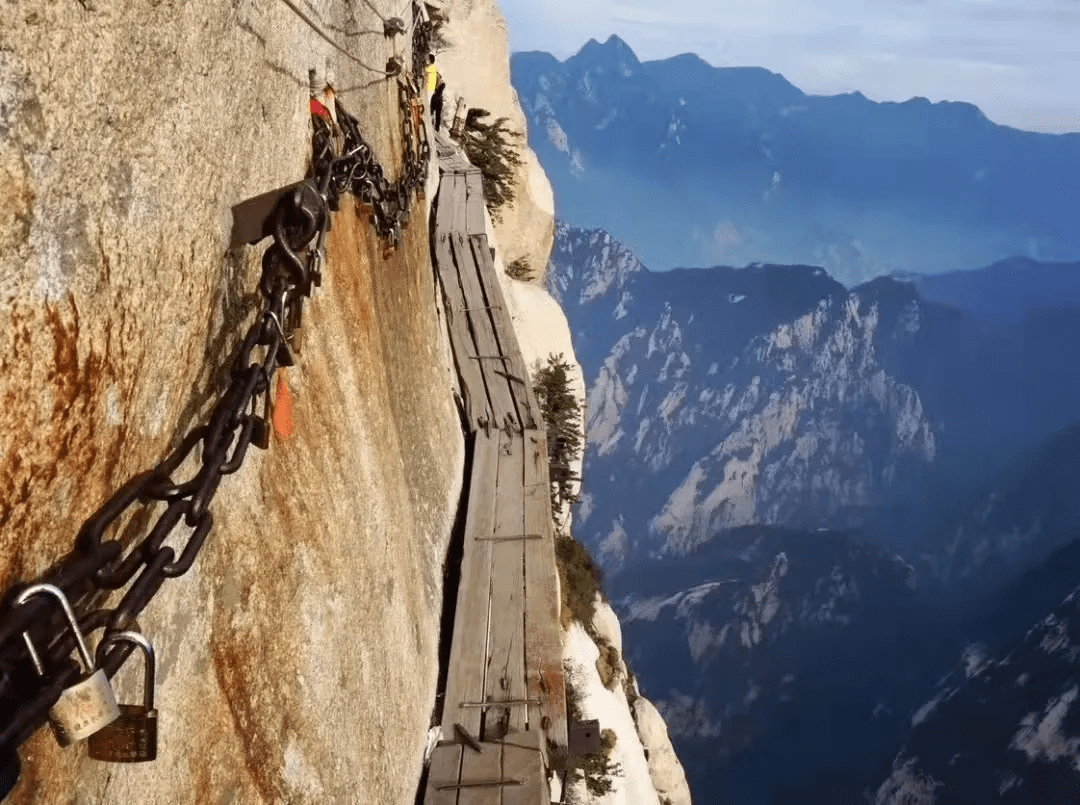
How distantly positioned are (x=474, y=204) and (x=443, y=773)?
1021 centimetres

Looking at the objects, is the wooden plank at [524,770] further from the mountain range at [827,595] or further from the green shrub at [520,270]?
the mountain range at [827,595]

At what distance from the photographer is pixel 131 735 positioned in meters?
2.16

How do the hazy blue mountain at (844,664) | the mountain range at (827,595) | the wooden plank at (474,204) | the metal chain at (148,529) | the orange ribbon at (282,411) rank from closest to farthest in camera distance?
1. the metal chain at (148,529)
2. the orange ribbon at (282,411)
3. the wooden plank at (474,204)
4. the hazy blue mountain at (844,664)
5. the mountain range at (827,595)

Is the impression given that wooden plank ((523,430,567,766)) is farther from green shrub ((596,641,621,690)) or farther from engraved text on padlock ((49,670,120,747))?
green shrub ((596,641,621,690))

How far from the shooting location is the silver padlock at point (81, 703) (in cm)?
191

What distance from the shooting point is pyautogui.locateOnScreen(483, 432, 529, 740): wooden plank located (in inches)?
266

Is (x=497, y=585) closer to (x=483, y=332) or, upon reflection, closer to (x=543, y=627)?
(x=543, y=627)

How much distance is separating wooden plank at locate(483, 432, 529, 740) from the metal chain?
4116mm

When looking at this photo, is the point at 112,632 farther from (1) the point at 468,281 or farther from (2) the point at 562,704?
(1) the point at 468,281

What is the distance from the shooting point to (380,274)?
6.88 m

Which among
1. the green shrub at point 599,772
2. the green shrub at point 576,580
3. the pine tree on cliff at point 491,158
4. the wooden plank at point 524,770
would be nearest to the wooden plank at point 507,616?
the wooden plank at point 524,770

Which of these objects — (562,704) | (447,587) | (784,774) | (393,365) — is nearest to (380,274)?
(393,365)

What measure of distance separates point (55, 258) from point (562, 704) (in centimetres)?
574

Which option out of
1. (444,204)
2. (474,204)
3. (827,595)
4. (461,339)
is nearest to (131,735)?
(461,339)
